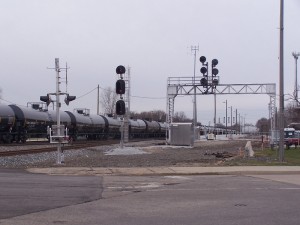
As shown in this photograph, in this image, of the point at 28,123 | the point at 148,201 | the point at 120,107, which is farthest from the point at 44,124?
the point at 148,201

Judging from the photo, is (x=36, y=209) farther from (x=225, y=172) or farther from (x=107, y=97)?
(x=107, y=97)

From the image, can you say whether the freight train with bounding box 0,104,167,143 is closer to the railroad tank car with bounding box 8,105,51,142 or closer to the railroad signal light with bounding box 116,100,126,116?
the railroad tank car with bounding box 8,105,51,142

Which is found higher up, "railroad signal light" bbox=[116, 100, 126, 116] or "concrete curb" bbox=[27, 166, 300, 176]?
"railroad signal light" bbox=[116, 100, 126, 116]

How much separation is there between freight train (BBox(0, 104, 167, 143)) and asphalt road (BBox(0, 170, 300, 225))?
19960mm

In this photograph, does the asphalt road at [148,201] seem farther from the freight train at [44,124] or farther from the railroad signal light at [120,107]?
Result: the freight train at [44,124]

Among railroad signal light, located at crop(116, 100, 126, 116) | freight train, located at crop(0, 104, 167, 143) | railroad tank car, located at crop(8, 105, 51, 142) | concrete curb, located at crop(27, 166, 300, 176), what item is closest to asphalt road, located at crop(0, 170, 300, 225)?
concrete curb, located at crop(27, 166, 300, 176)

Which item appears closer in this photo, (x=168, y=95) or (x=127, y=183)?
(x=127, y=183)

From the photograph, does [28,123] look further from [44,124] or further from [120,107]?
[120,107]

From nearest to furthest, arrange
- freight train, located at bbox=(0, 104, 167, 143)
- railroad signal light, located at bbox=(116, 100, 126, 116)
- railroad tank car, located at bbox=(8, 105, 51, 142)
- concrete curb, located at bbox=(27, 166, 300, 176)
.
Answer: concrete curb, located at bbox=(27, 166, 300, 176) → railroad signal light, located at bbox=(116, 100, 126, 116) → freight train, located at bbox=(0, 104, 167, 143) → railroad tank car, located at bbox=(8, 105, 51, 142)

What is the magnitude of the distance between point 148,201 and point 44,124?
39162 millimetres

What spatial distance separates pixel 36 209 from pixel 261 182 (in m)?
8.51

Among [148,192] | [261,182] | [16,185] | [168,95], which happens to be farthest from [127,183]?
[168,95]

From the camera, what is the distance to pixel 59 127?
22.5 metres

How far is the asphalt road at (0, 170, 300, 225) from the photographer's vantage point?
29.0ft
